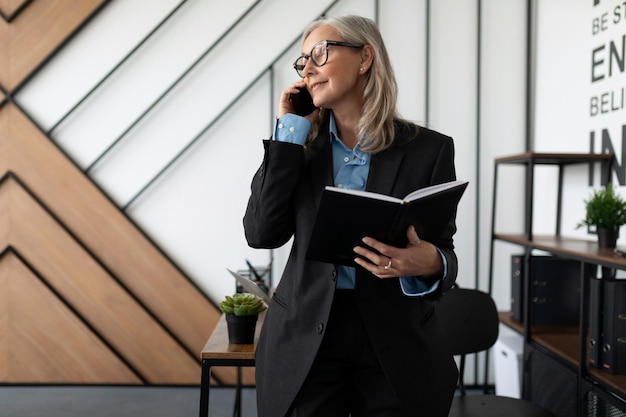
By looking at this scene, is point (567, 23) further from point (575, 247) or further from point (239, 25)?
point (239, 25)

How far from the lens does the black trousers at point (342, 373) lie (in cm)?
116

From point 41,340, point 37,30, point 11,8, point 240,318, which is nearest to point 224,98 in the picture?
point 37,30

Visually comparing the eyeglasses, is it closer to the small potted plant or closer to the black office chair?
the small potted plant

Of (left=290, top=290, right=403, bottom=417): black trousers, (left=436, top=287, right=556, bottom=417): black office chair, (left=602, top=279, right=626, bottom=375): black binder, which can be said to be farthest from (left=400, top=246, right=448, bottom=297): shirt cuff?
(left=602, top=279, right=626, bottom=375): black binder

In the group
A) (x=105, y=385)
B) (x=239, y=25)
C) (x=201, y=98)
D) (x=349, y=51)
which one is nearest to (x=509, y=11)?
(x=239, y=25)

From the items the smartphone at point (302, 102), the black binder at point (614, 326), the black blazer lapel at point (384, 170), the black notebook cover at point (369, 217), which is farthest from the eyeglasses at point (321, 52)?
the black binder at point (614, 326)

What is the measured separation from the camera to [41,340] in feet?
11.1

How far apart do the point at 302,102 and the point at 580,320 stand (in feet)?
4.76

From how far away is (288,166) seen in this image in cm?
120

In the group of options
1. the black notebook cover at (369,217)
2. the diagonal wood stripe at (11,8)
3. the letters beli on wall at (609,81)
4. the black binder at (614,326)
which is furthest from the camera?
the diagonal wood stripe at (11,8)

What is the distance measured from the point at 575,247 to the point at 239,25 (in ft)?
7.52

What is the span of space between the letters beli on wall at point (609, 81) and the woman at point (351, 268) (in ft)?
5.52

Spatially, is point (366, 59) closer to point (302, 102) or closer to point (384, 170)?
point (302, 102)

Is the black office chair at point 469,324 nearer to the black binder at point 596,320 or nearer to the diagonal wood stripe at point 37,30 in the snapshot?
the black binder at point 596,320
